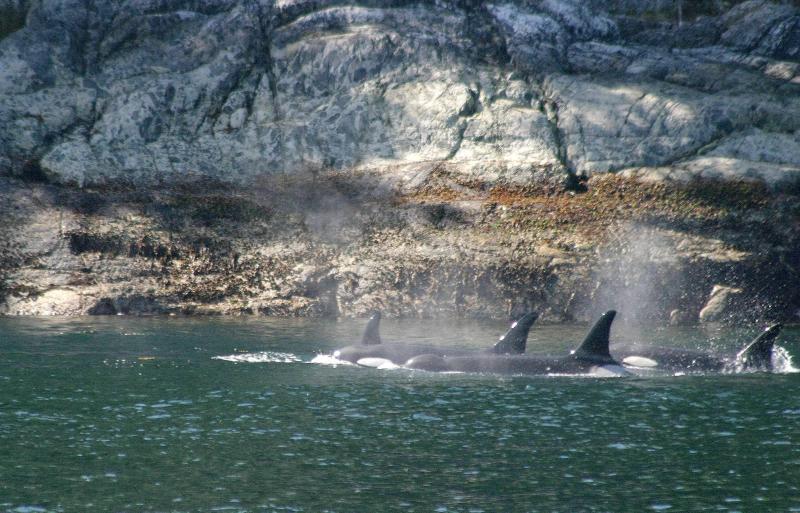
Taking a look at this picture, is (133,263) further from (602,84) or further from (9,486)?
(9,486)

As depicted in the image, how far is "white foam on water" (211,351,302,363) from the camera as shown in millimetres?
30141

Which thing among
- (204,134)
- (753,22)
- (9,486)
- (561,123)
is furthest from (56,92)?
(9,486)

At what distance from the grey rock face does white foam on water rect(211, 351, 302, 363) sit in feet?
57.2

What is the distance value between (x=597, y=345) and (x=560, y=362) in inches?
39.2

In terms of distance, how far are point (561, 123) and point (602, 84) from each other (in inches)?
128

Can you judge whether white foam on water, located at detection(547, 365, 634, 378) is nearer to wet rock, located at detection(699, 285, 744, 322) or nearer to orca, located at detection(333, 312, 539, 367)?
orca, located at detection(333, 312, 539, 367)

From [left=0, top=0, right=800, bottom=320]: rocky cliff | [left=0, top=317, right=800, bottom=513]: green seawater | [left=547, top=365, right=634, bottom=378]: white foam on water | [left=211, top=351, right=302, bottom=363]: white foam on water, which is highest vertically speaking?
[left=0, top=0, right=800, bottom=320]: rocky cliff

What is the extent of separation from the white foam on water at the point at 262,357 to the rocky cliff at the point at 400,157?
484 inches

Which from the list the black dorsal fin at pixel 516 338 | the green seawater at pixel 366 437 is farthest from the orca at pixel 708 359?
the black dorsal fin at pixel 516 338

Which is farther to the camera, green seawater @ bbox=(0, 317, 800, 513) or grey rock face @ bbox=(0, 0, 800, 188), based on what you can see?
grey rock face @ bbox=(0, 0, 800, 188)

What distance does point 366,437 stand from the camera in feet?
66.8

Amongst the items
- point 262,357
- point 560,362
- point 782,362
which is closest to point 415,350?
point 560,362

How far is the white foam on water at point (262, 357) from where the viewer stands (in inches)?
1187

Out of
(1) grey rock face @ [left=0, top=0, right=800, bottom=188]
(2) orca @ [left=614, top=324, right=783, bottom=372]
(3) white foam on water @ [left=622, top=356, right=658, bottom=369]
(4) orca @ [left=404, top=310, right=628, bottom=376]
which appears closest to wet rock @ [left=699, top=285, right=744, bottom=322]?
(1) grey rock face @ [left=0, top=0, right=800, bottom=188]
